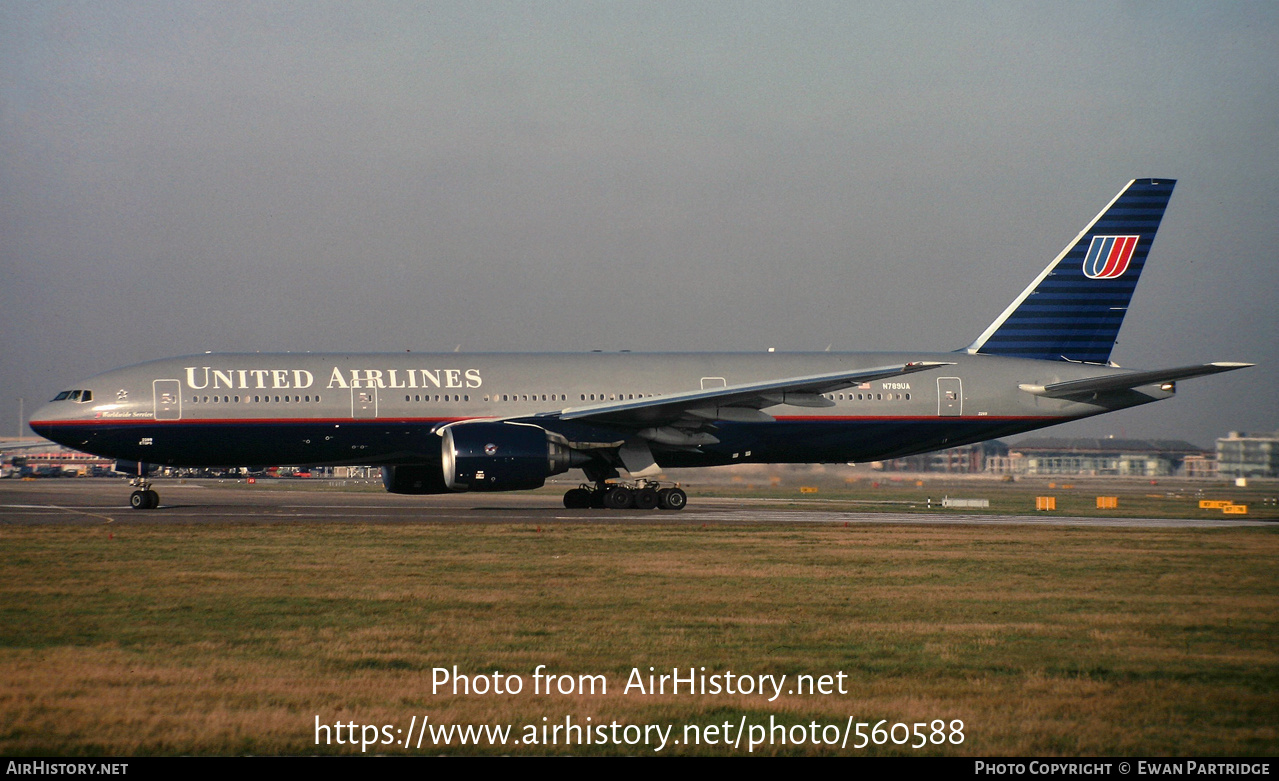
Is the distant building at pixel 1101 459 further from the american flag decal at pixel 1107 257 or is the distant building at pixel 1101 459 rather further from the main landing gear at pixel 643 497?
the main landing gear at pixel 643 497

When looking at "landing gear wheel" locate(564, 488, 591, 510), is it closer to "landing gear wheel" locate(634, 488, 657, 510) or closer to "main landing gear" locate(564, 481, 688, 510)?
"main landing gear" locate(564, 481, 688, 510)

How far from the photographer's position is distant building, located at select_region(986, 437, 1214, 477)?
78.8 meters

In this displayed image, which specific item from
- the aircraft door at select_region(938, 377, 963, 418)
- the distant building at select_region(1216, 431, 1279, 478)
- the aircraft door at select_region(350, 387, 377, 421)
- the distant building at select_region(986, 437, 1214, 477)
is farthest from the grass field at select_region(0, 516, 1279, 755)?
A: the distant building at select_region(986, 437, 1214, 477)

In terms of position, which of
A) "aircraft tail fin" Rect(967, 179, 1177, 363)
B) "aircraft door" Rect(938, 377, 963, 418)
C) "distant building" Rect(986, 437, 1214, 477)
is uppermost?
"aircraft tail fin" Rect(967, 179, 1177, 363)

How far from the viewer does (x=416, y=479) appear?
105 feet

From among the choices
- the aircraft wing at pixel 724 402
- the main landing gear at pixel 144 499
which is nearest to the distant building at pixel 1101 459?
the aircraft wing at pixel 724 402

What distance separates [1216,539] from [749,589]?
12998 millimetres

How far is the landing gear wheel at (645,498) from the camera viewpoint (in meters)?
30.2

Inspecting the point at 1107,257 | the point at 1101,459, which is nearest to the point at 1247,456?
the point at 1101,459

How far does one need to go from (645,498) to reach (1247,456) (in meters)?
55.8

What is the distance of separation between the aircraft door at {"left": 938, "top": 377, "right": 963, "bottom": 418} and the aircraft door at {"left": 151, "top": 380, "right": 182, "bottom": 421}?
20.6m

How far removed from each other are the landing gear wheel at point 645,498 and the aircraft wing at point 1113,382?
1141 cm
